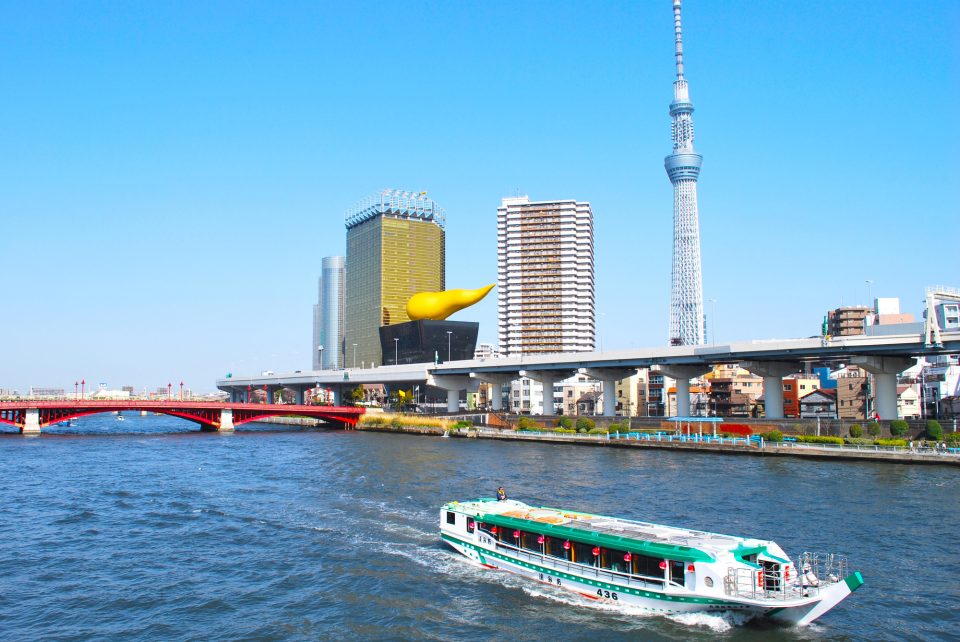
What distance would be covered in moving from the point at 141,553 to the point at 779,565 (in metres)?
26.7

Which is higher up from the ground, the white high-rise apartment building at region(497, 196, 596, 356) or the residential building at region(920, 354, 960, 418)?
the white high-rise apartment building at region(497, 196, 596, 356)

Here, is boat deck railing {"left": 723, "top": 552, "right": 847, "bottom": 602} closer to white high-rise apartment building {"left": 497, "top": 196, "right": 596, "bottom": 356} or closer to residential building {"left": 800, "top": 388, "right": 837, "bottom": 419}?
residential building {"left": 800, "top": 388, "right": 837, "bottom": 419}

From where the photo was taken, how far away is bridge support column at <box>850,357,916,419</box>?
70.2 m

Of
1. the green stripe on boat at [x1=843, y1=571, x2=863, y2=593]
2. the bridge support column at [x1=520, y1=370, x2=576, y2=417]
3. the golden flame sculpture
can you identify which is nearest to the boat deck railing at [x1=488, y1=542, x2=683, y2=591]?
the green stripe on boat at [x1=843, y1=571, x2=863, y2=593]

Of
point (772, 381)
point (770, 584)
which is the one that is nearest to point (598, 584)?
point (770, 584)

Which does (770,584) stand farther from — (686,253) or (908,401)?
(686,253)

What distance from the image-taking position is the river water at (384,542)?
24.2 m

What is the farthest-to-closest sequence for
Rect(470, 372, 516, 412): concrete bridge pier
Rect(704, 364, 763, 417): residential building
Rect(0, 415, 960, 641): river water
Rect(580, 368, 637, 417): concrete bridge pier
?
Rect(470, 372, 516, 412): concrete bridge pier, Rect(704, 364, 763, 417): residential building, Rect(580, 368, 637, 417): concrete bridge pier, Rect(0, 415, 960, 641): river water

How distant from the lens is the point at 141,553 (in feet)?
110

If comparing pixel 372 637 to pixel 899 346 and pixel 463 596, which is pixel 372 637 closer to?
pixel 463 596

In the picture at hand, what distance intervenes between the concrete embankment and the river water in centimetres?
254

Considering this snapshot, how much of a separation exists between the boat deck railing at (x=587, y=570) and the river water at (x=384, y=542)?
91 cm

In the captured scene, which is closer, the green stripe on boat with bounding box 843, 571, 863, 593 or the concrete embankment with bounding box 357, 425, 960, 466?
the green stripe on boat with bounding box 843, 571, 863, 593

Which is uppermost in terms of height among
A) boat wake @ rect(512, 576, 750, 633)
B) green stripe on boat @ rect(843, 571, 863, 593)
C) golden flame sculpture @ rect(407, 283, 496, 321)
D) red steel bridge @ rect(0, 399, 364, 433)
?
golden flame sculpture @ rect(407, 283, 496, 321)
